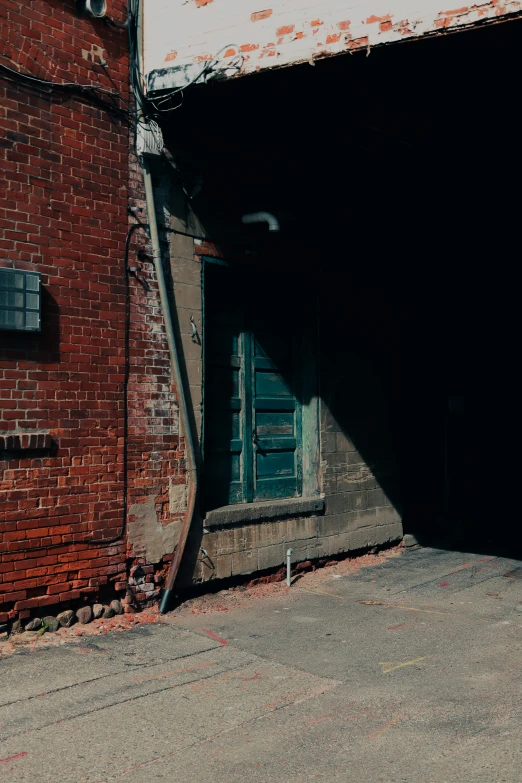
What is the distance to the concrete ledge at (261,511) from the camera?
300 inches

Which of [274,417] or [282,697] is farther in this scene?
[274,417]

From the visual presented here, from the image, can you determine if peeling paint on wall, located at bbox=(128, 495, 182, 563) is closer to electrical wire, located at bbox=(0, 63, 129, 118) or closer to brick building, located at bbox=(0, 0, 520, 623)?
brick building, located at bbox=(0, 0, 520, 623)

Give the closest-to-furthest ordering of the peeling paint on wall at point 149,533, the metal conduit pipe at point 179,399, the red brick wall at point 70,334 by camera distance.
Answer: the red brick wall at point 70,334 < the peeling paint on wall at point 149,533 < the metal conduit pipe at point 179,399

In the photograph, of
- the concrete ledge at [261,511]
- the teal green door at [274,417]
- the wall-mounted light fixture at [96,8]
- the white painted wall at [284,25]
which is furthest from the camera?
the teal green door at [274,417]

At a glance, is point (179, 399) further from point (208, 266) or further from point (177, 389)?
point (208, 266)

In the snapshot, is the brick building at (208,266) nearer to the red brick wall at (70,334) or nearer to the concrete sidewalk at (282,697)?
the red brick wall at (70,334)

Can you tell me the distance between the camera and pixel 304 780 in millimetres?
3965

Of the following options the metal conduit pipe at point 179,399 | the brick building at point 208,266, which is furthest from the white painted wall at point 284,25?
the metal conduit pipe at point 179,399

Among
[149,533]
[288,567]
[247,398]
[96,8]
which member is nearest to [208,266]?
[247,398]

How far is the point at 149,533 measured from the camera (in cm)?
704

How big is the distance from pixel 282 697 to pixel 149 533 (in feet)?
7.64

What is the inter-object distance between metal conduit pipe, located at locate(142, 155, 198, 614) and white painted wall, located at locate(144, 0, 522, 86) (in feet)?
3.49

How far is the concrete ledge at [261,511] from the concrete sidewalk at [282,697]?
75 cm

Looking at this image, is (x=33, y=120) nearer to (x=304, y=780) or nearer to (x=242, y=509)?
(x=242, y=509)
